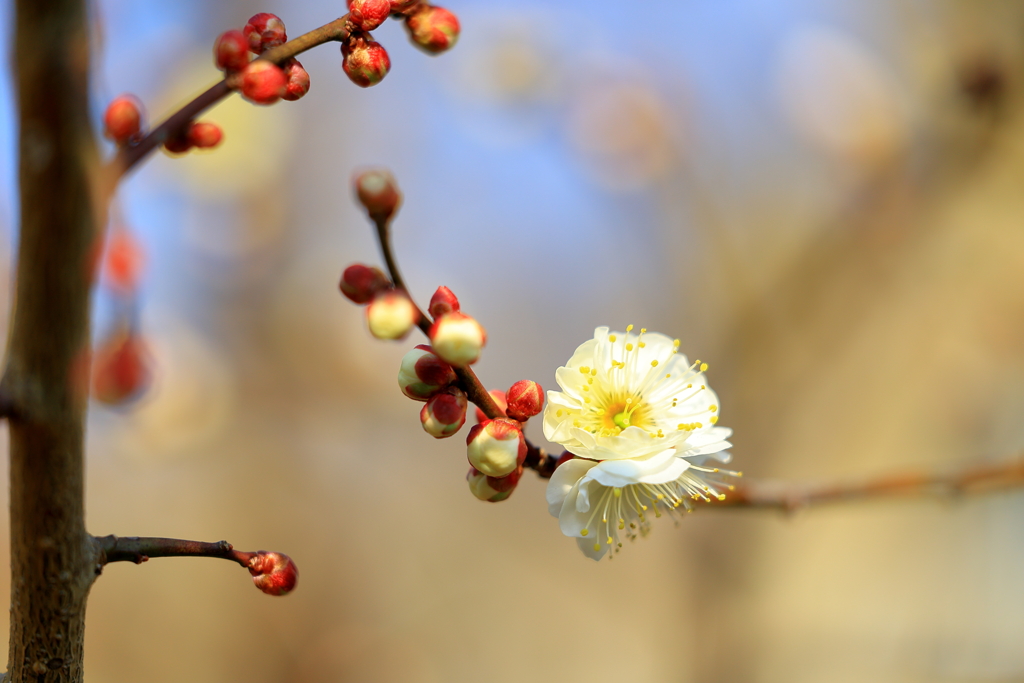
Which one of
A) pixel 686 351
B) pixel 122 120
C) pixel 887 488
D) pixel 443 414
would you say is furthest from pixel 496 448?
pixel 686 351

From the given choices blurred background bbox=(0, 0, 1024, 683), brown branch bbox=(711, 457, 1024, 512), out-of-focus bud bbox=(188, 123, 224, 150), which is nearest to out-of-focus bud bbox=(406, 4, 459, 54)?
out-of-focus bud bbox=(188, 123, 224, 150)

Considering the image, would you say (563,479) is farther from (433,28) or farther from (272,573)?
(433,28)

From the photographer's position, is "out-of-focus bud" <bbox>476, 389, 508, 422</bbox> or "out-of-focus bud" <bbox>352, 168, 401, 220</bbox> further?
"out-of-focus bud" <bbox>476, 389, 508, 422</bbox>

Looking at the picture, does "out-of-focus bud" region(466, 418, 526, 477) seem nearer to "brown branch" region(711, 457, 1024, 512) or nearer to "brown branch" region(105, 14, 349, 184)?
"brown branch" region(105, 14, 349, 184)

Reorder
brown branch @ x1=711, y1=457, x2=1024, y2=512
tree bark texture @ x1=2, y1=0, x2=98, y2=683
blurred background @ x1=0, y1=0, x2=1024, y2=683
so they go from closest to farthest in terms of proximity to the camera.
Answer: tree bark texture @ x1=2, y1=0, x2=98, y2=683 < brown branch @ x1=711, y1=457, x2=1024, y2=512 < blurred background @ x1=0, y1=0, x2=1024, y2=683

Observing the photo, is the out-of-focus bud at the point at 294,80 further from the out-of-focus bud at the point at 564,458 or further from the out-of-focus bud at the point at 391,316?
the out-of-focus bud at the point at 564,458

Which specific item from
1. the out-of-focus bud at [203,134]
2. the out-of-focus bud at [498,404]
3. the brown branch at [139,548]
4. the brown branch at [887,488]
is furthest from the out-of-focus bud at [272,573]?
the brown branch at [887,488]

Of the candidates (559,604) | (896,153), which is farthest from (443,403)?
(896,153)
